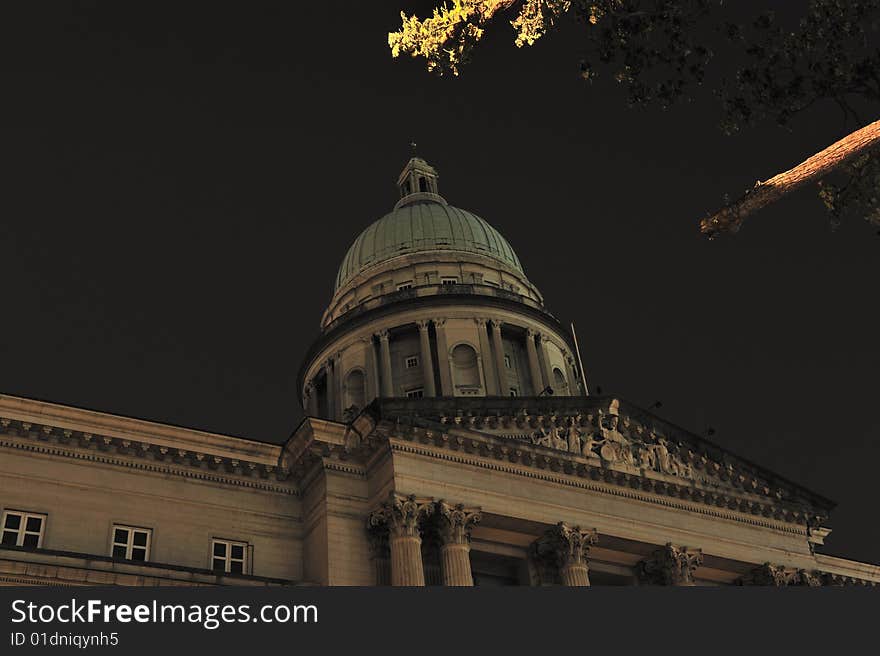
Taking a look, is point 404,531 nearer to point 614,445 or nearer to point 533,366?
point 614,445

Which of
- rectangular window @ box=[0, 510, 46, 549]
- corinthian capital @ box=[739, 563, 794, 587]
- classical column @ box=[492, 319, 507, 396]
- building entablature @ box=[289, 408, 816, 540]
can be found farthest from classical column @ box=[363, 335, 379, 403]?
rectangular window @ box=[0, 510, 46, 549]

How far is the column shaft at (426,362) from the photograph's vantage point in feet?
174

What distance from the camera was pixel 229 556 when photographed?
32562 mm

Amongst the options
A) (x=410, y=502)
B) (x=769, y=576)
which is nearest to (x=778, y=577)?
(x=769, y=576)

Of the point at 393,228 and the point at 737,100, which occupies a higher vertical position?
the point at 393,228

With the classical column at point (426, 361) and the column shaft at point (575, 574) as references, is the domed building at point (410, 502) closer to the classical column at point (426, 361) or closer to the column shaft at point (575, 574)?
the column shaft at point (575, 574)

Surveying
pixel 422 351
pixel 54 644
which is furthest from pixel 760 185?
pixel 422 351

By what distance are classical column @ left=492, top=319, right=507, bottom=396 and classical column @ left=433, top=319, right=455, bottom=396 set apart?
8.90ft

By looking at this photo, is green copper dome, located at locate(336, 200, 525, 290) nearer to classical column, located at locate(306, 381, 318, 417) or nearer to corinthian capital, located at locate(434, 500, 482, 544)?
classical column, located at locate(306, 381, 318, 417)

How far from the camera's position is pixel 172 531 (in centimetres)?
3206

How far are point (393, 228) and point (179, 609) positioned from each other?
52.4 meters

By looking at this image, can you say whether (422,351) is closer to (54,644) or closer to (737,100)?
(737,100)

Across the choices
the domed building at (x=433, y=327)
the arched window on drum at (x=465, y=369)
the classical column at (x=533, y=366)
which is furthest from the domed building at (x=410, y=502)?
the arched window on drum at (x=465, y=369)

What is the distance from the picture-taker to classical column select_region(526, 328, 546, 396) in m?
54.1
